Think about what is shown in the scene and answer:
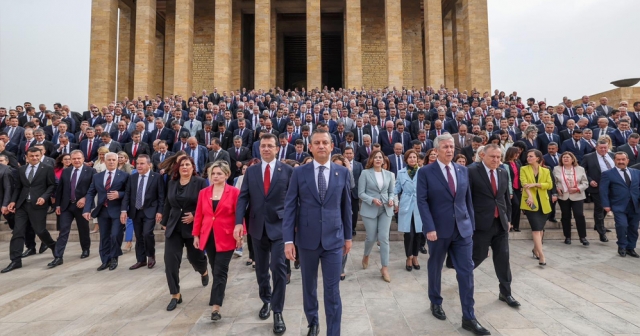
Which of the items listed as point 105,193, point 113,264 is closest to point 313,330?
point 113,264

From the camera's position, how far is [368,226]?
534cm

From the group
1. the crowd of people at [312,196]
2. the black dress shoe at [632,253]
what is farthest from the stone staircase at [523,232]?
the black dress shoe at [632,253]

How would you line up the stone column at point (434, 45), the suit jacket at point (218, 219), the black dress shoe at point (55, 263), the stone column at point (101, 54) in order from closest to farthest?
1. the suit jacket at point (218, 219)
2. the black dress shoe at point (55, 263)
3. the stone column at point (434, 45)
4. the stone column at point (101, 54)

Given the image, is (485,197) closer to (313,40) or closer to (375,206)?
(375,206)

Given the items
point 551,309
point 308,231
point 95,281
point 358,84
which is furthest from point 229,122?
point 358,84

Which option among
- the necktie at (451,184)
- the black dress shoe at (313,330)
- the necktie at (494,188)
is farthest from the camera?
the necktie at (494,188)

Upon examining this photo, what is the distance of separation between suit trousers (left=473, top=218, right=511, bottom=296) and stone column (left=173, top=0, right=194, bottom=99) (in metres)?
20.8

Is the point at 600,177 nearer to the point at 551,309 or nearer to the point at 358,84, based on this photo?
the point at 551,309

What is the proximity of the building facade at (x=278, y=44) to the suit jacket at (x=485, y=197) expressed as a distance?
1761cm

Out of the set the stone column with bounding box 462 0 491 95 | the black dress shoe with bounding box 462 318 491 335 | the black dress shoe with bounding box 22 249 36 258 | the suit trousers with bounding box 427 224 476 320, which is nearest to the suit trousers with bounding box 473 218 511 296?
the suit trousers with bounding box 427 224 476 320

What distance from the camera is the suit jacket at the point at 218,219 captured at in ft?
12.5

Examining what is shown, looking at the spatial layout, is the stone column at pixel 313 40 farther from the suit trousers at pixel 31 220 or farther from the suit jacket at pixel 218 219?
the suit jacket at pixel 218 219

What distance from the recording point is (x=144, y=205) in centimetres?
566

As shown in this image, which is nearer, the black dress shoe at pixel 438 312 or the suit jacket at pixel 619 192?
the black dress shoe at pixel 438 312
